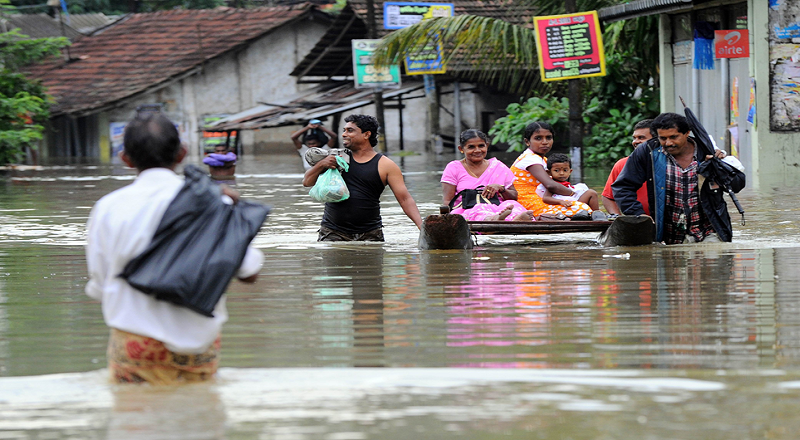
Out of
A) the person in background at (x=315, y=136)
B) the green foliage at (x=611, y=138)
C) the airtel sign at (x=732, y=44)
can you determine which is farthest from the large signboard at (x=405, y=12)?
the airtel sign at (x=732, y=44)

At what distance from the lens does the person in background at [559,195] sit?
9555mm

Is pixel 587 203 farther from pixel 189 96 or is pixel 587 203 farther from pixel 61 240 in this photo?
pixel 189 96

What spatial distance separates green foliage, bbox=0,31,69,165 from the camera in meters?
25.6

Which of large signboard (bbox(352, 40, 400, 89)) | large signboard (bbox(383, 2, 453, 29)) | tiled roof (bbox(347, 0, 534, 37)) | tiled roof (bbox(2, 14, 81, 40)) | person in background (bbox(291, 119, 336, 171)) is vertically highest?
tiled roof (bbox(2, 14, 81, 40))

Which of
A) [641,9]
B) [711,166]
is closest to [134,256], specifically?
[711,166]

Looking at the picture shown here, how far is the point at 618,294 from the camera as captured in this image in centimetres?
646

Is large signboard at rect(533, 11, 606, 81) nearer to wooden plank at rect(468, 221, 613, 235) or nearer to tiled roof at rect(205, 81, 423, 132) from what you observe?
wooden plank at rect(468, 221, 613, 235)

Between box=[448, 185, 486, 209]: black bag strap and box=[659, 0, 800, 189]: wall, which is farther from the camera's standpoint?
box=[659, 0, 800, 189]: wall

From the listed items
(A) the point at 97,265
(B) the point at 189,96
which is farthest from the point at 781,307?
(B) the point at 189,96

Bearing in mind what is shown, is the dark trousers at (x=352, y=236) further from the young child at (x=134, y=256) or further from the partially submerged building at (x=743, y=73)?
the partially submerged building at (x=743, y=73)

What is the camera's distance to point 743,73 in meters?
16.0

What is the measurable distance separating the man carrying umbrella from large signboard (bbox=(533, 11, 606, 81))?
34.0ft

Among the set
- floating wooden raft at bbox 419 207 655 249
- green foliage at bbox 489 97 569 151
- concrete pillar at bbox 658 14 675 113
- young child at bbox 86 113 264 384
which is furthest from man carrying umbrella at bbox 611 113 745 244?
green foliage at bbox 489 97 569 151

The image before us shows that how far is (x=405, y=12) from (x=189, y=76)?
1122 cm
